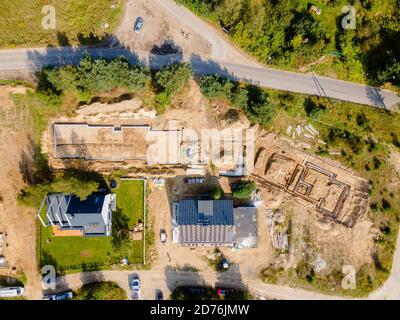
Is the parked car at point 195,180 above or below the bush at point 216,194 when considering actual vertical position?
above

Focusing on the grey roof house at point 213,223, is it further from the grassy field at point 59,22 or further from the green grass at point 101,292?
the grassy field at point 59,22

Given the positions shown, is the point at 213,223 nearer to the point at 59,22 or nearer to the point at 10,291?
the point at 10,291

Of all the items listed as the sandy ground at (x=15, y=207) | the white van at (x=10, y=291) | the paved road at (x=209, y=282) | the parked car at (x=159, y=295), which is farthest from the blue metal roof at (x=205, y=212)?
the white van at (x=10, y=291)

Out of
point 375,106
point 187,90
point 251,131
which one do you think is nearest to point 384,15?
point 375,106

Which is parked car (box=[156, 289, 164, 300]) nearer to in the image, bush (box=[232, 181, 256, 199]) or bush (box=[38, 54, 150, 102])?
bush (box=[232, 181, 256, 199])

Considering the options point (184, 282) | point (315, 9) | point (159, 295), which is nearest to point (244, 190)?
point (184, 282)

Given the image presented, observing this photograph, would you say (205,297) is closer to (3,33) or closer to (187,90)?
(187,90)
